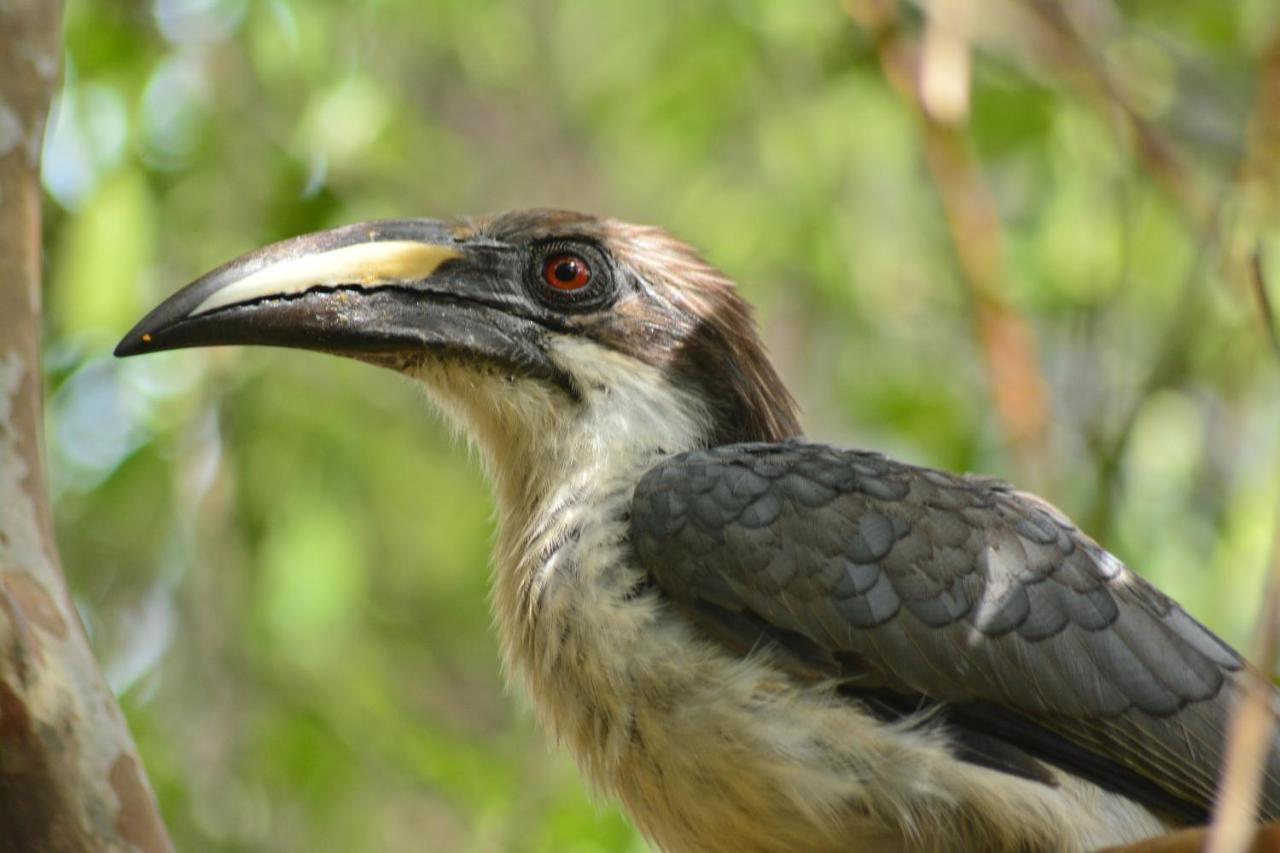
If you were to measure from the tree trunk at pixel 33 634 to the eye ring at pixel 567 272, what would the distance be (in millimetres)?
1427

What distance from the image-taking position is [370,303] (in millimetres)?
4500

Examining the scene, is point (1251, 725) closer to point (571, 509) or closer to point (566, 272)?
point (571, 509)

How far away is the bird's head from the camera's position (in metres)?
4.42

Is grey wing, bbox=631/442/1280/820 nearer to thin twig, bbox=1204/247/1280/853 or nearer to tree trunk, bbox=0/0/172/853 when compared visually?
thin twig, bbox=1204/247/1280/853

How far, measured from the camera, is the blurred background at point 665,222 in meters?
6.32

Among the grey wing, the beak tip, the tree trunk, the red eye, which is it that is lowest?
the tree trunk

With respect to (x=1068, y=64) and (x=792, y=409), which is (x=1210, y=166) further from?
(x=792, y=409)

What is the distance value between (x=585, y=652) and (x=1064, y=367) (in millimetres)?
7583

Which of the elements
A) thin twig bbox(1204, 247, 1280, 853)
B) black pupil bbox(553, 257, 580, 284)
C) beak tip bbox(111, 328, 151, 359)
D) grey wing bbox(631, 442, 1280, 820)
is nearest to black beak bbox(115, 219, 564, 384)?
beak tip bbox(111, 328, 151, 359)

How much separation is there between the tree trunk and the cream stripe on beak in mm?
587

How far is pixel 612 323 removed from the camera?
15.6ft

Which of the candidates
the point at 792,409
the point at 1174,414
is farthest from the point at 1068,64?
the point at 792,409

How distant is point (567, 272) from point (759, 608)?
53.6 inches

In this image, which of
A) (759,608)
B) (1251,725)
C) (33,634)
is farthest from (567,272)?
(1251,725)
